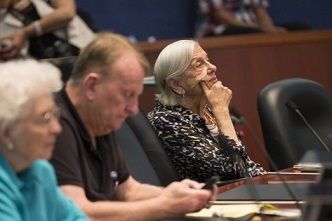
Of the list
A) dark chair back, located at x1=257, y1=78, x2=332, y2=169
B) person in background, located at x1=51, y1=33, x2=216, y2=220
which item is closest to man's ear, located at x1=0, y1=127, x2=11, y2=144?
person in background, located at x1=51, y1=33, x2=216, y2=220

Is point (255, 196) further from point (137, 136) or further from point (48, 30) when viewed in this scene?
point (48, 30)

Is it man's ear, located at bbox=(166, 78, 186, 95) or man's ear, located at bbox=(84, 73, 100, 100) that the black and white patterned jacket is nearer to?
man's ear, located at bbox=(166, 78, 186, 95)

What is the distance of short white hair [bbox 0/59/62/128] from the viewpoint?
2477 mm

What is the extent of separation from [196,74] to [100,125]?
4.15ft

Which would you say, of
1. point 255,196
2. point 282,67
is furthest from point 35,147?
point 282,67

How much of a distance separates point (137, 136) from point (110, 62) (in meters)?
1.08

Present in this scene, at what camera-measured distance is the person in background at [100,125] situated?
2965mm

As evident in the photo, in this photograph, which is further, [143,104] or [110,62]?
[143,104]

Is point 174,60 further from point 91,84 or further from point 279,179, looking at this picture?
point 91,84

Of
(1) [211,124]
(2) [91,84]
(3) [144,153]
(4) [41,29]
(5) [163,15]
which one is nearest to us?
(2) [91,84]

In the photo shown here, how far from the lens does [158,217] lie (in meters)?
2.97

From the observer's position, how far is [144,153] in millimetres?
3988

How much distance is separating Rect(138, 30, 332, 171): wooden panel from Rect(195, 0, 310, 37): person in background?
0.46m

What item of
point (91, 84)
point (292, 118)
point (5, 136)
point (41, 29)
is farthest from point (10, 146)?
point (41, 29)
